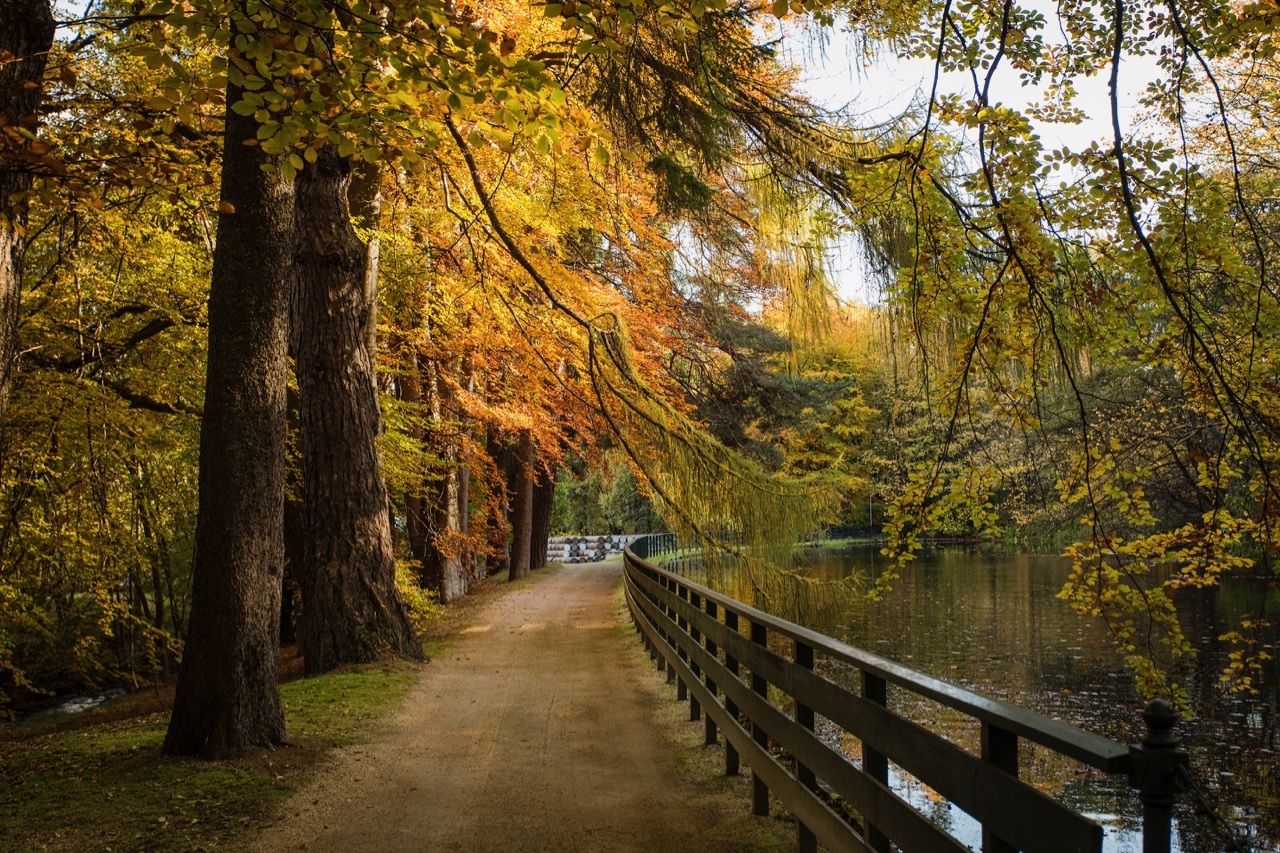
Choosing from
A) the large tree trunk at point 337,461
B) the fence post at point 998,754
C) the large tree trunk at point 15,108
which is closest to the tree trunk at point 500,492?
the large tree trunk at point 337,461

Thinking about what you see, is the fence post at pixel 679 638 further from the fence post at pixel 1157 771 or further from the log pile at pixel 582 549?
the log pile at pixel 582 549

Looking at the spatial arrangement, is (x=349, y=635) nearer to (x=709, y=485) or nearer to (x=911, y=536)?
(x=709, y=485)

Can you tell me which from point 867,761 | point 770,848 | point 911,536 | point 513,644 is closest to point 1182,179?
point 911,536

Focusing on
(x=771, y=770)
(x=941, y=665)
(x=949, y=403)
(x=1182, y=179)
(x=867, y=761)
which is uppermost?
(x=1182, y=179)

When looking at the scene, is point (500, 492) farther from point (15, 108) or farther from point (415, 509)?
point (15, 108)

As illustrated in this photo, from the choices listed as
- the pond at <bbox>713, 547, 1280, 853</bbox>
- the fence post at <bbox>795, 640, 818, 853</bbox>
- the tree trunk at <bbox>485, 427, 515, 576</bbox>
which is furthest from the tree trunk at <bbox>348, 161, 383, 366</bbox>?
the fence post at <bbox>795, 640, 818, 853</bbox>

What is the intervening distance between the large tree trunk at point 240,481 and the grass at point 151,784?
0.36 m

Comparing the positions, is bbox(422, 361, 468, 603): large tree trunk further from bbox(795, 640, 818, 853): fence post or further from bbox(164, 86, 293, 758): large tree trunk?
bbox(795, 640, 818, 853): fence post

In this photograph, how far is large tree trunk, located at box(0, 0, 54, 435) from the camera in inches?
218

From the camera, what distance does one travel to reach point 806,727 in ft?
15.3

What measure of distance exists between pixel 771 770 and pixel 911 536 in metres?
1.98

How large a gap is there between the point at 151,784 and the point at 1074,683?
1218 centimetres

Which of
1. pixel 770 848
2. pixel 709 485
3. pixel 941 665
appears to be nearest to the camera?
pixel 770 848

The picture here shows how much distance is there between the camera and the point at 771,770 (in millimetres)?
5078
